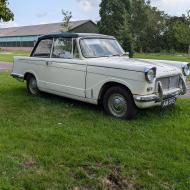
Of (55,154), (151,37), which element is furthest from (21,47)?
(55,154)

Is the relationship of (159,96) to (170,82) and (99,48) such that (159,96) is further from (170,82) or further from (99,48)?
(99,48)

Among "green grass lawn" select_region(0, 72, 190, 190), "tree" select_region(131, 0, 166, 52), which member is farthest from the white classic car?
"tree" select_region(131, 0, 166, 52)

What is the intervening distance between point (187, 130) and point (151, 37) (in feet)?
200

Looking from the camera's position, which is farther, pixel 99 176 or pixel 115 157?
Result: pixel 115 157

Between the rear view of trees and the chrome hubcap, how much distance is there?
45.6 m

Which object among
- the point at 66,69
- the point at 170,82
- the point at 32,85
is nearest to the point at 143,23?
the point at 32,85

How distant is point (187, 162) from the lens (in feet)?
15.7

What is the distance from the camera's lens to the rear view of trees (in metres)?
55.3

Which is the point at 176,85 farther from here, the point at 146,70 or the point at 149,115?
the point at 146,70

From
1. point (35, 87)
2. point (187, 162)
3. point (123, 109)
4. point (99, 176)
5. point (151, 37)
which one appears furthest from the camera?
point (151, 37)

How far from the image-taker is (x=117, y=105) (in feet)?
23.1

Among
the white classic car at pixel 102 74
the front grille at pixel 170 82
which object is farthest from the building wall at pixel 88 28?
the front grille at pixel 170 82

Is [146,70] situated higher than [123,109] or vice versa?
[146,70]

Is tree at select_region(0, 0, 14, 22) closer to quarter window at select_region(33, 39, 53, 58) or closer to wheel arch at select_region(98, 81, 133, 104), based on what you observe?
quarter window at select_region(33, 39, 53, 58)
